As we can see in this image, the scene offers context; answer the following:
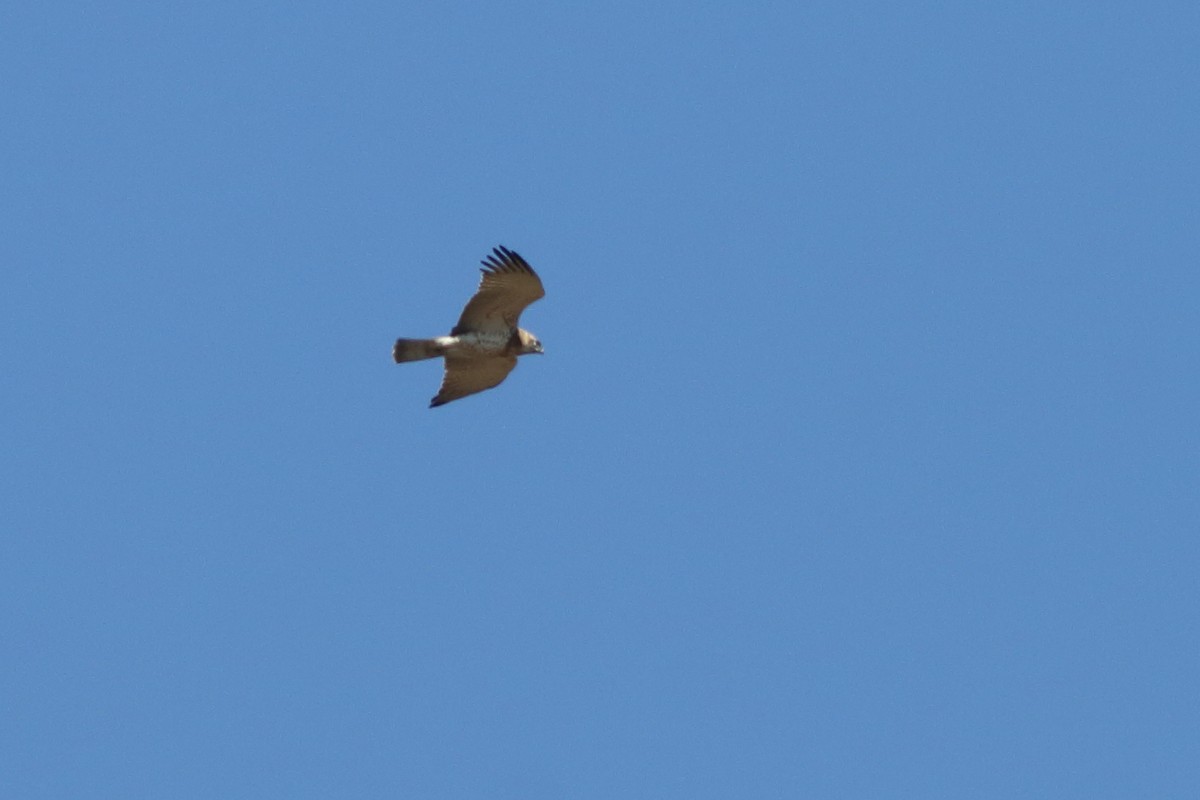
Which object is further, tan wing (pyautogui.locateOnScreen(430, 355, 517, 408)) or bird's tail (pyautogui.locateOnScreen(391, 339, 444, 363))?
tan wing (pyautogui.locateOnScreen(430, 355, 517, 408))

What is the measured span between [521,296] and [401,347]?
1592mm

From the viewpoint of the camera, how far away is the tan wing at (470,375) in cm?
2800

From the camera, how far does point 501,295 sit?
26984 millimetres

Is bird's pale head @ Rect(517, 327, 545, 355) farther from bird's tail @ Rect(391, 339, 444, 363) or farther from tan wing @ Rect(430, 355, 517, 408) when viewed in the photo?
bird's tail @ Rect(391, 339, 444, 363)

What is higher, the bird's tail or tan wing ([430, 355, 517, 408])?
tan wing ([430, 355, 517, 408])

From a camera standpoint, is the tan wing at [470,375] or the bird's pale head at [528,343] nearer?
the bird's pale head at [528,343]

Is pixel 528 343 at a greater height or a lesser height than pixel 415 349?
greater

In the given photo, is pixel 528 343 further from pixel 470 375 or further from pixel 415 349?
pixel 415 349

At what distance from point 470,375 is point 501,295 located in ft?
5.25

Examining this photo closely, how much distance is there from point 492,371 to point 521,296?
1483 mm

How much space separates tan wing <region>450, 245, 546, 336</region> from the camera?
87.4 feet

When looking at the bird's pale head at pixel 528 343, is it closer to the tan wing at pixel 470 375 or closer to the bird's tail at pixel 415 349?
the tan wing at pixel 470 375

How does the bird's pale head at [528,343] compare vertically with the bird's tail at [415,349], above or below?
above

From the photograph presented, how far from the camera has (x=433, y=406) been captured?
28.3 m
